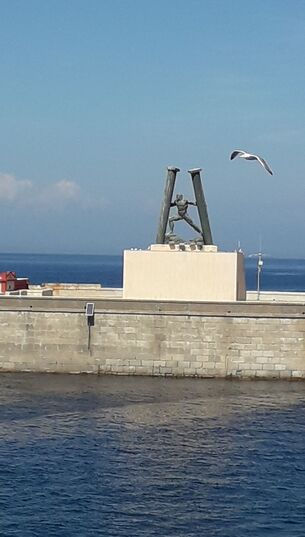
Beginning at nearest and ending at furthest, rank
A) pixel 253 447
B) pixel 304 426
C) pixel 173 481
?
pixel 173 481, pixel 253 447, pixel 304 426

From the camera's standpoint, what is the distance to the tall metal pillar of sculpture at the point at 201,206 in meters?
47.7

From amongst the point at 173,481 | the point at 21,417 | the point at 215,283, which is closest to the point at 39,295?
the point at 215,283

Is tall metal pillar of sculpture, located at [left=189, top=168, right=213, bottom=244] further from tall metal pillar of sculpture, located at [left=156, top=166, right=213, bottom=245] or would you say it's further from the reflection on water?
the reflection on water

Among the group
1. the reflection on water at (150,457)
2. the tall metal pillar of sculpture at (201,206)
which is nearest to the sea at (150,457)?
the reflection on water at (150,457)

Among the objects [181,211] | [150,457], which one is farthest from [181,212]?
[150,457]

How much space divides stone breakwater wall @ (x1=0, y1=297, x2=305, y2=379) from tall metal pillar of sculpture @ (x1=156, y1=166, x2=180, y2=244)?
4936mm

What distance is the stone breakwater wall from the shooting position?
4306 centimetres

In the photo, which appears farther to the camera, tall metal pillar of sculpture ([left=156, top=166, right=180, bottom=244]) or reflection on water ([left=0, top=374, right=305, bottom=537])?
tall metal pillar of sculpture ([left=156, top=166, right=180, bottom=244])

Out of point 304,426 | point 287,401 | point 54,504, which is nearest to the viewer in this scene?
point 54,504

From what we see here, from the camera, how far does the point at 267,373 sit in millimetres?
43062

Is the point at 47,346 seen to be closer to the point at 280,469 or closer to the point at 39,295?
the point at 39,295

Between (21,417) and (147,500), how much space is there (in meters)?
11.0

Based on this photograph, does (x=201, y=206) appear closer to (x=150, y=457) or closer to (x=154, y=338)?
(x=154, y=338)

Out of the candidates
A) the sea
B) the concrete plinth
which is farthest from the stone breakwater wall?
the concrete plinth
